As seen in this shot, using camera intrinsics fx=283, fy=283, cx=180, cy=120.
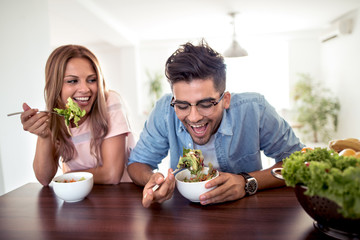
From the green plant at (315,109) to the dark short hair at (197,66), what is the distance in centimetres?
693

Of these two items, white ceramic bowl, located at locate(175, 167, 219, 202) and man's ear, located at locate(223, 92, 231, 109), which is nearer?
white ceramic bowl, located at locate(175, 167, 219, 202)

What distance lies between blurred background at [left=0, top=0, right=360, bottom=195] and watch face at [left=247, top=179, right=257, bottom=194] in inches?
87.7

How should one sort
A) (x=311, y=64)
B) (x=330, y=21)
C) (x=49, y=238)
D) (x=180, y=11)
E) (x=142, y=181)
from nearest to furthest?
1. (x=49, y=238)
2. (x=142, y=181)
3. (x=180, y=11)
4. (x=330, y=21)
5. (x=311, y=64)

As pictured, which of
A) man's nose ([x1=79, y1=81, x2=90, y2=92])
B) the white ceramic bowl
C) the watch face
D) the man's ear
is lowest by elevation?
the watch face

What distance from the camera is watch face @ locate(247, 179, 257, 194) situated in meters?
1.34

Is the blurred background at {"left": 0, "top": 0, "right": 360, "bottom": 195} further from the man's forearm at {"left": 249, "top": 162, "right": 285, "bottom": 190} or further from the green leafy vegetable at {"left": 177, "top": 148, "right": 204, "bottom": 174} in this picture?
the man's forearm at {"left": 249, "top": 162, "right": 285, "bottom": 190}

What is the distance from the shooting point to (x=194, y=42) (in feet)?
20.7

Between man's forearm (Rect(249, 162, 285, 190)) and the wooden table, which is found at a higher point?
man's forearm (Rect(249, 162, 285, 190))

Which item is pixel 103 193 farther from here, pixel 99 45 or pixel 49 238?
pixel 99 45

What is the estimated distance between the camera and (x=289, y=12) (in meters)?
6.42

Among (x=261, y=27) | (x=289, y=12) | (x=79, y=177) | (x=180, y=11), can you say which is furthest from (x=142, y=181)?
(x=261, y=27)

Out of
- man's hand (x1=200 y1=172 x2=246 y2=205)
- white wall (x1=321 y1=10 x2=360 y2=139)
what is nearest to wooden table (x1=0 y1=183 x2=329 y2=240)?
man's hand (x1=200 y1=172 x2=246 y2=205)

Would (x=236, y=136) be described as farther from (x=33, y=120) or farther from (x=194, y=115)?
(x=33, y=120)

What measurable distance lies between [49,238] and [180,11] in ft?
18.6
